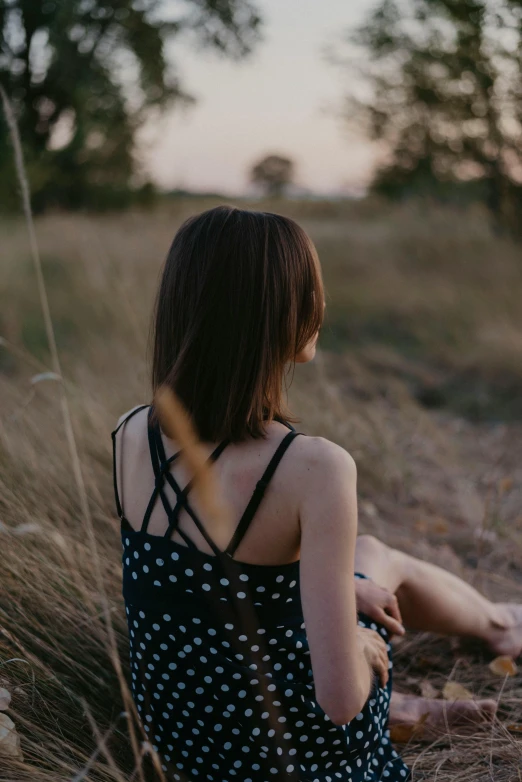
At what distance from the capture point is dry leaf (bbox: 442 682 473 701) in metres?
1.88

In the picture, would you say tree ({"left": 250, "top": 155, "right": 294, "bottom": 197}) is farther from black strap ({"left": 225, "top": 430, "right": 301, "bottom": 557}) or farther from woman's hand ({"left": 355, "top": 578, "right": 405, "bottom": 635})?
black strap ({"left": 225, "top": 430, "right": 301, "bottom": 557})

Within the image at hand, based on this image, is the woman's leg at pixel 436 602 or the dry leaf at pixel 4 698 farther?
the woman's leg at pixel 436 602

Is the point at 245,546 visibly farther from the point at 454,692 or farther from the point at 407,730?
the point at 454,692

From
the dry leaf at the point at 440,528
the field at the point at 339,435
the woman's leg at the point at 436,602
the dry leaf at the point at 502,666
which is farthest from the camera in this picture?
the dry leaf at the point at 440,528

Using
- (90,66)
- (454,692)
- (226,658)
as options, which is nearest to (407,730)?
(454,692)

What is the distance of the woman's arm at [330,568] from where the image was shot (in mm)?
1106

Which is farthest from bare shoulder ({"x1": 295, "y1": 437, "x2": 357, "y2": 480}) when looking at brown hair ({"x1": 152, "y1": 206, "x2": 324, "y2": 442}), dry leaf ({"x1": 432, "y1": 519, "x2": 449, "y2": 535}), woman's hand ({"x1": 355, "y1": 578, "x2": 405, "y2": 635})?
dry leaf ({"x1": 432, "y1": 519, "x2": 449, "y2": 535})

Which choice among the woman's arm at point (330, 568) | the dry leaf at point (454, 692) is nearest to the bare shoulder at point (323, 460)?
the woman's arm at point (330, 568)

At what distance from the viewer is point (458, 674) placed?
204 cm

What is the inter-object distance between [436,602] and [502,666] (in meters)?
0.30

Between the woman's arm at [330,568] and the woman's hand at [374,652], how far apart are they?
0.20 metres

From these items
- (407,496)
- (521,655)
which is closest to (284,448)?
(521,655)

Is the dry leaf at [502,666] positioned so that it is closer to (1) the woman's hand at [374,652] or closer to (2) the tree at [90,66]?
(1) the woman's hand at [374,652]

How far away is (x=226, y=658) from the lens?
4.17 feet
